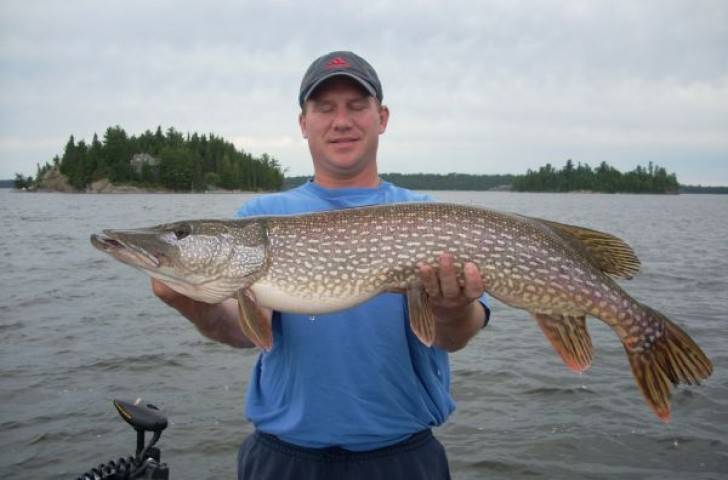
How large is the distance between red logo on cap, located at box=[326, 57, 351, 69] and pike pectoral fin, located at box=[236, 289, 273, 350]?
4.42 feet

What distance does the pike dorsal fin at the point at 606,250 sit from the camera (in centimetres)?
308

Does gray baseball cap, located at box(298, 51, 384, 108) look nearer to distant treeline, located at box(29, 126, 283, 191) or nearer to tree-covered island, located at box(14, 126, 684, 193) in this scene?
tree-covered island, located at box(14, 126, 684, 193)

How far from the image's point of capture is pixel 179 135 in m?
104

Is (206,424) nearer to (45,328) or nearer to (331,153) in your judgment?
(331,153)

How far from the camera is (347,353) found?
2.69 m

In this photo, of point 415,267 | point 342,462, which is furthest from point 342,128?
point 342,462

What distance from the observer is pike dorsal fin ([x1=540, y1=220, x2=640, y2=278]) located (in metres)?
3.08

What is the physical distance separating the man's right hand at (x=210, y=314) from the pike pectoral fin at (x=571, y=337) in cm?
148

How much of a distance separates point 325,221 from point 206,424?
4.05 m

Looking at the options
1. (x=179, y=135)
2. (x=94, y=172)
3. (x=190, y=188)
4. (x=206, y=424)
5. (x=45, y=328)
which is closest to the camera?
(x=206, y=424)

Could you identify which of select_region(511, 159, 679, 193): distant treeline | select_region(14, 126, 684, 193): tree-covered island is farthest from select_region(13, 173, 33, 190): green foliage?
select_region(511, 159, 679, 193): distant treeline

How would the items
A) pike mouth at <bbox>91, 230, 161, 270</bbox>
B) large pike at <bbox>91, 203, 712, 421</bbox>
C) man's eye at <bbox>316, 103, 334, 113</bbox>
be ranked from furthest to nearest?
man's eye at <bbox>316, 103, 334, 113</bbox> → pike mouth at <bbox>91, 230, 161, 270</bbox> → large pike at <bbox>91, 203, 712, 421</bbox>

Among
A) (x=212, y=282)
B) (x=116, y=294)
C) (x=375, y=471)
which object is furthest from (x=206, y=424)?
(x=116, y=294)

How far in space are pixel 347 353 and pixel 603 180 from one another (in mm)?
131677
